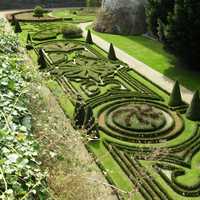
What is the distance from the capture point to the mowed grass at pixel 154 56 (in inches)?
1091

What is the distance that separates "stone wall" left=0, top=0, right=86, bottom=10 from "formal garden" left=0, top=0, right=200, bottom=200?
29023mm

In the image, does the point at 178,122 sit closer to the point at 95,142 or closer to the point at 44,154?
the point at 95,142

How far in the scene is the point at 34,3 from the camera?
6544cm

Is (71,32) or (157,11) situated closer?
(157,11)

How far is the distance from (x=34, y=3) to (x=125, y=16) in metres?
27.7

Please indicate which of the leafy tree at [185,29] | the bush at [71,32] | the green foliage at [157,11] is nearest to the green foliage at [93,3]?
the bush at [71,32]

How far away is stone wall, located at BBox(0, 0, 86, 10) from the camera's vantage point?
210 ft

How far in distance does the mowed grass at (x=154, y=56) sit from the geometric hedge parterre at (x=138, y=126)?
2564 millimetres

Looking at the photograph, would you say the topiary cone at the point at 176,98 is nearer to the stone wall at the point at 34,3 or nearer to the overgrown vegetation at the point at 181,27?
the overgrown vegetation at the point at 181,27

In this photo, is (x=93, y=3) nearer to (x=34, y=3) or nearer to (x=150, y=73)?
(x=34, y=3)

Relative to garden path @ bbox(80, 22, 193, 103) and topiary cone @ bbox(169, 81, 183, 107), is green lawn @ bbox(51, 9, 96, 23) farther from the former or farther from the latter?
topiary cone @ bbox(169, 81, 183, 107)

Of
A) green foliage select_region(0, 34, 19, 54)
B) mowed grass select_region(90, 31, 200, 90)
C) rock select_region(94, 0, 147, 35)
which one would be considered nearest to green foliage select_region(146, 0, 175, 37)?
mowed grass select_region(90, 31, 200, 90)

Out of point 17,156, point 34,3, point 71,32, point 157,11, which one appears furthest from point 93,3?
point 17,156

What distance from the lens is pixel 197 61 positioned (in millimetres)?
28000
